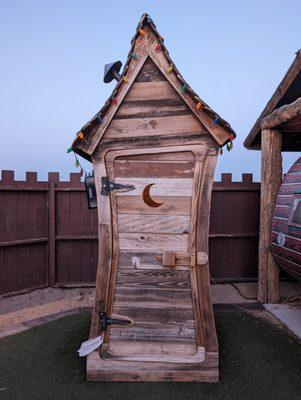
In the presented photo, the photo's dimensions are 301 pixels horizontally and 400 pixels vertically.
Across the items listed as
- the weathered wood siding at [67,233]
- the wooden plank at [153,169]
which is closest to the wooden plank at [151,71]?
the wooden plank at [153,169]

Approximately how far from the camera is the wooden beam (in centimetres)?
492

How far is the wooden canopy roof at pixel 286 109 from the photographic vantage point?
5066mm

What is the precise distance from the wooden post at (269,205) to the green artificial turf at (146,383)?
1130 millimetres

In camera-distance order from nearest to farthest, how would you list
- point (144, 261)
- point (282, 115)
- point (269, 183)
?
1. point (144, 261)
2. point (282, 115)
3. point (269, 183)

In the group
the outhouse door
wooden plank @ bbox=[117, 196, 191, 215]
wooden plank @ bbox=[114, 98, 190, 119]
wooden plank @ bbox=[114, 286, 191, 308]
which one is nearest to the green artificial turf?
the outhouse door

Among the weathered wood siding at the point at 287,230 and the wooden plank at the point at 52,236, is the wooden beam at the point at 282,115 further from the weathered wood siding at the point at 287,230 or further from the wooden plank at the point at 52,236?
the wooden plank at the point at 52,236

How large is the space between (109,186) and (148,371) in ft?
5.99

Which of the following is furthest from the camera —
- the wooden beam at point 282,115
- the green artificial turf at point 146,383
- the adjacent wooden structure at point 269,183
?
the adjacent wooden structure at point 269,183

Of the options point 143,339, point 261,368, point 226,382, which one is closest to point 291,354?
point 261,368

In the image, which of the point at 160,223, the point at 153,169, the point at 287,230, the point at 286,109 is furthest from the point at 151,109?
the point at 287,230

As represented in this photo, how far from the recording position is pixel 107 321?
11.5ft

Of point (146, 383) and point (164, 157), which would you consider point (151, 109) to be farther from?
point (146, 383)

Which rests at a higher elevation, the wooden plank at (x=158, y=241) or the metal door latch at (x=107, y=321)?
the wooden plank at (x=158, y=241)

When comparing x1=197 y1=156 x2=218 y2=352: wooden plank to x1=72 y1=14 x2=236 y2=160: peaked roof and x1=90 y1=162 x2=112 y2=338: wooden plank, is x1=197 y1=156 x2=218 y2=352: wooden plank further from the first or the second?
x1=90 y1=162 x2=112 y2=338: wooden plank
